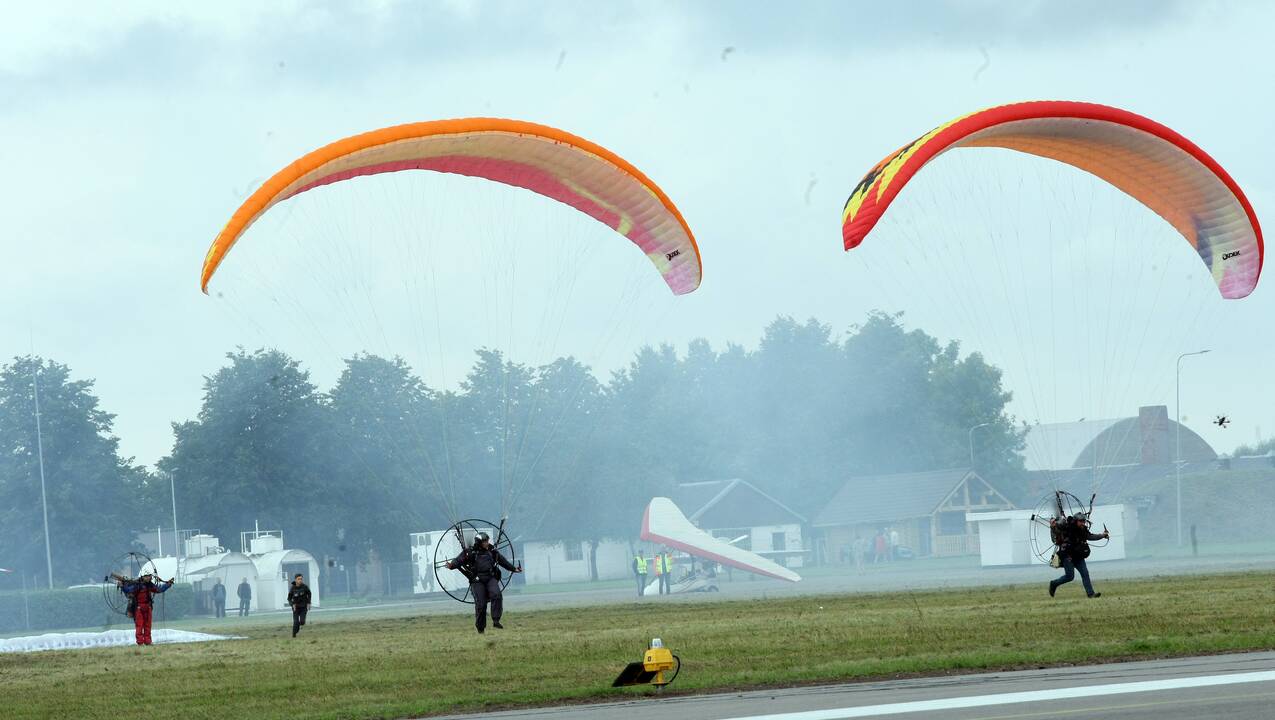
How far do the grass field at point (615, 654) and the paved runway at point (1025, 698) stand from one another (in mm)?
751

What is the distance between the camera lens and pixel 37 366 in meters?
73.4

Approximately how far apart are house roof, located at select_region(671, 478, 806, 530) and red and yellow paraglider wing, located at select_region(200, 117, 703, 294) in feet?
175

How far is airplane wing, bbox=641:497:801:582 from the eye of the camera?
41.3 meters

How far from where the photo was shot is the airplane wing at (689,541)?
41.3 meters

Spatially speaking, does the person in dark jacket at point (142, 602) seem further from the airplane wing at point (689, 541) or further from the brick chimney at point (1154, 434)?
the brick chimney at point (1154, 434)

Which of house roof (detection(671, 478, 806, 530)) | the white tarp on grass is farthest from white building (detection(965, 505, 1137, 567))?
house roof (detection(671, 478, 806, 530))

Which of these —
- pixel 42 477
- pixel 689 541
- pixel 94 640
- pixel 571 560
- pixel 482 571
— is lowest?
pixel 571 560

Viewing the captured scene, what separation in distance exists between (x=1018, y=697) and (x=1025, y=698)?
8cm

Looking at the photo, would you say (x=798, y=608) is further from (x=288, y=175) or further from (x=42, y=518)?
(x=42, y=518)

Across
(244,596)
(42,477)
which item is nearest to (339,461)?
(42,477)

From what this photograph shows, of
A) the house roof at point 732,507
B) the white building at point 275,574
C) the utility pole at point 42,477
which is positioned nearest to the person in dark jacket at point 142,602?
the white building at point 275,574

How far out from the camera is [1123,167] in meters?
22.0

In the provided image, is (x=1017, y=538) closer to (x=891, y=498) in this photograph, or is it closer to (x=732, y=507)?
(x=891, y=498)

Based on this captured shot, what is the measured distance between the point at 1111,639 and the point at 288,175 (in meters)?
11.1
